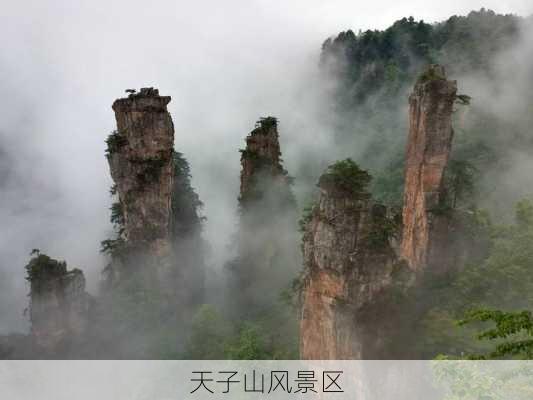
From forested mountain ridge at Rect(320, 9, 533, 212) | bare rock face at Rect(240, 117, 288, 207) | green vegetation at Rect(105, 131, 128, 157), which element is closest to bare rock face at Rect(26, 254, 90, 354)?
green vegetation at Rect(105, 131, 128, 157)

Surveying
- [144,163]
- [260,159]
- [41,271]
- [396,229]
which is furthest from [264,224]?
[396,229]

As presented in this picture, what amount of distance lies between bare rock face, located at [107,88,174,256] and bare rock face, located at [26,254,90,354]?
6.28m

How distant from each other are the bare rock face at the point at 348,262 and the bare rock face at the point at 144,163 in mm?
20232

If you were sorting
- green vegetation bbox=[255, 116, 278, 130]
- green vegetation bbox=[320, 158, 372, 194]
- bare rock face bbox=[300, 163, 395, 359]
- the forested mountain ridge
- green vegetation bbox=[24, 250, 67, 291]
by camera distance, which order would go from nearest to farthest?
green vegetation bbox=[320, 158, 372, 194]
bare rock face bbox=[300, 163, 395, 359]
green vegetation bbox=[24, 250, 67, 291]
green vegetation bbox=[255, 116, 278, 130]
the forested mountain ridge

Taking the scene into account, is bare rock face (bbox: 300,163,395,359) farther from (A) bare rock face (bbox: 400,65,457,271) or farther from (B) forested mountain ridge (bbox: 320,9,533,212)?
(B) forested mountain ridge (bbox: 320,9,533,212)

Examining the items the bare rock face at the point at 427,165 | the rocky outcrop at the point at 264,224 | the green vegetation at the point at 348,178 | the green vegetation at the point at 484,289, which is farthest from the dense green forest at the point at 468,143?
the rocky outcrop at the point at 264,224

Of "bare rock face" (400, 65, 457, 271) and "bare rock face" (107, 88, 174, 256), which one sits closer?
"bare rock face" (400, 65, 457, 271)

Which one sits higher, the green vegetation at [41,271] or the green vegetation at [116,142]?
the green vegetation at [116,142]

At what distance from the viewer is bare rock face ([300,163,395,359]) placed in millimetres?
24812

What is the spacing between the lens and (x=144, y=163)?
41281 mm

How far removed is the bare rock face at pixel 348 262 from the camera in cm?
2481

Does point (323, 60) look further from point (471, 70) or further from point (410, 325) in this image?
point (410, 325)

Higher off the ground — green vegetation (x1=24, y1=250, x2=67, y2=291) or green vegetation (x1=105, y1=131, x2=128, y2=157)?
green vegetation (x1=105, y1=131, x2=128, y2=157)

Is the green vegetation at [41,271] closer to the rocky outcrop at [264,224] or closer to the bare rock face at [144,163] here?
the bare rock face at [144,163]
